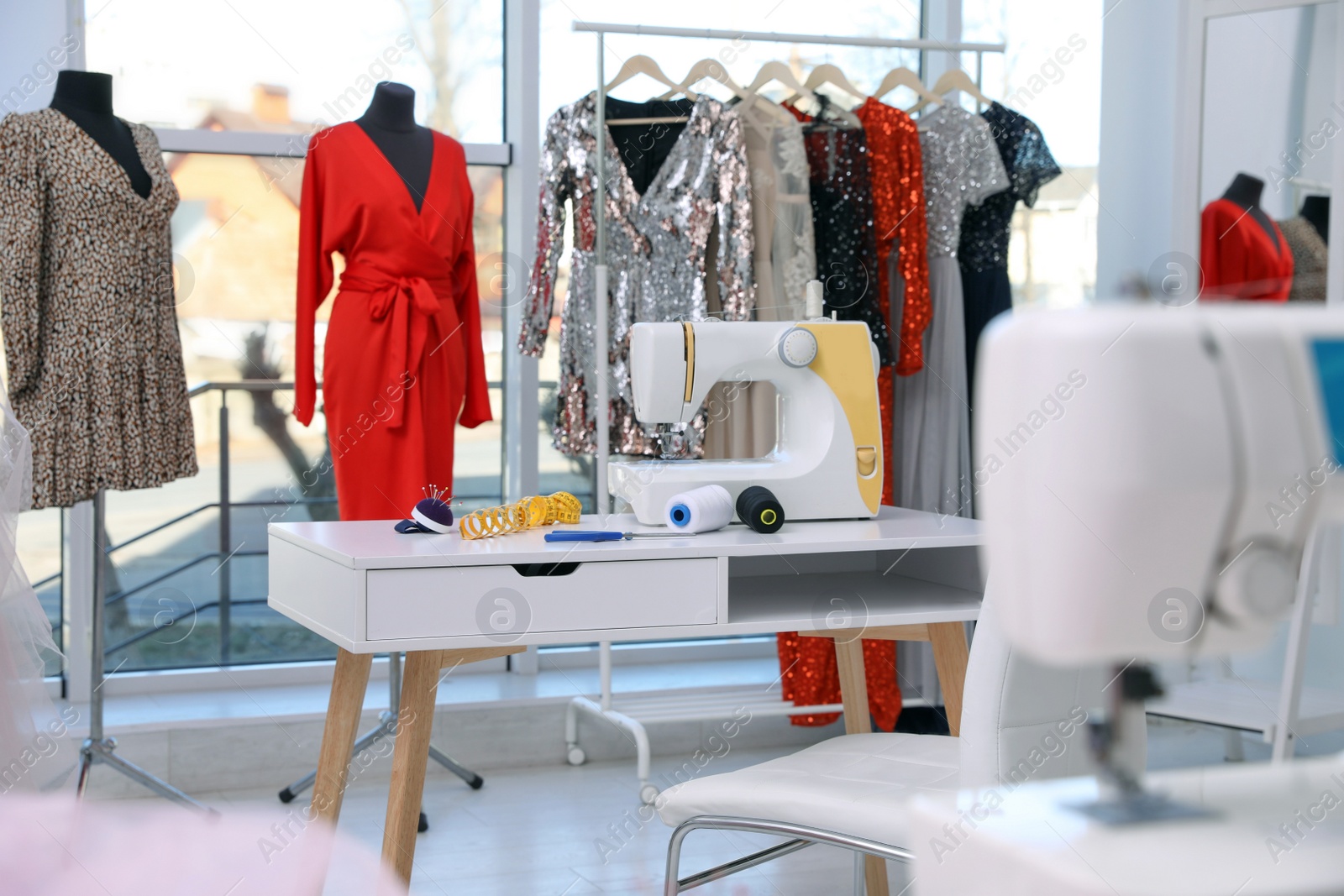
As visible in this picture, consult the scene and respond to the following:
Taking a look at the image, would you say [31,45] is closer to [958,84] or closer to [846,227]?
[846,227]

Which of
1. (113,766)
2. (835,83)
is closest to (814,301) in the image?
(835,83)

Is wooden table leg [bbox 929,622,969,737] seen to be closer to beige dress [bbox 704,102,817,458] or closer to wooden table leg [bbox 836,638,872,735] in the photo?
wooden table leg [bbox 836,638,872,735]

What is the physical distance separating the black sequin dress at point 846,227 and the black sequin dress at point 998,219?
267mm

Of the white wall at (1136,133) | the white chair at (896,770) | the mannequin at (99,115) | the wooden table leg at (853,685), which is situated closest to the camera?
the white chair at (896,770)

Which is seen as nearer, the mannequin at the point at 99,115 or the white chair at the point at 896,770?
the white chair at the point at 896,770

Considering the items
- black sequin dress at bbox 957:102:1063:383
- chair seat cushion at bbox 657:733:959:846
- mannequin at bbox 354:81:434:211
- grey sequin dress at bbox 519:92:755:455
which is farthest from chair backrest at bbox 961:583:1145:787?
black sequin dress at bbox 957:102:1063:383

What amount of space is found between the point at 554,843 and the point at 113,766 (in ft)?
2.96

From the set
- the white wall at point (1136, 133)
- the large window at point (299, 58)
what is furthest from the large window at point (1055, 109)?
the large window at point (299, 58)

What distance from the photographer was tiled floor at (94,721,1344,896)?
226 cm

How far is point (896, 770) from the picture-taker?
145 centimetres

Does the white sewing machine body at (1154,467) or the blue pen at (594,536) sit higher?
the white sewing machine body at (1154,467)

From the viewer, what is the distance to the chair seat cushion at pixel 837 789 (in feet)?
4.23

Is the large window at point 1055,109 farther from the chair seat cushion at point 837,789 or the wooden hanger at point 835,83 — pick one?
the chair seat cushion at point 837,789

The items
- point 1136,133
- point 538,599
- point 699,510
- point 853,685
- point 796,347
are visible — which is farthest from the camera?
point 1136,133
